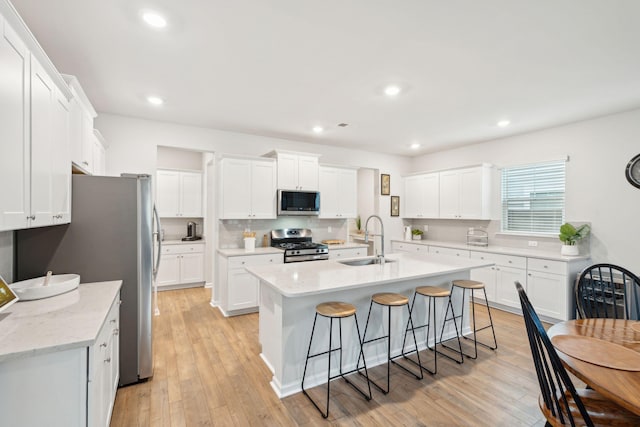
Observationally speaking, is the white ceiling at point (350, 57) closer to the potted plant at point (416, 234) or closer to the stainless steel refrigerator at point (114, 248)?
the stainless steel refrigerator at point (114, 248)

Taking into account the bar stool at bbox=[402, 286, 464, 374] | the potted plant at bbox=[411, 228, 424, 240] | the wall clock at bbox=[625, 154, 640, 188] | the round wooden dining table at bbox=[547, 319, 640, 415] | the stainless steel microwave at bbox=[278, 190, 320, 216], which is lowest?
the bar stool at bbox=[402, 286, 464, 374]

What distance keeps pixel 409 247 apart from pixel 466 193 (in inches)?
57.8

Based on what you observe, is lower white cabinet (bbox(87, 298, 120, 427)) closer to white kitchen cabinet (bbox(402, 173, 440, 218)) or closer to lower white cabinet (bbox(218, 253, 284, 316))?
lower white cabinet (bbox(218, 253, 284, 316))

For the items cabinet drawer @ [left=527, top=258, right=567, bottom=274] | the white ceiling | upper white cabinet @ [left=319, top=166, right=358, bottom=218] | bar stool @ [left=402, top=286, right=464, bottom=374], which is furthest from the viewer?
upper white cabinet @ [left=319, top=166, right=358, bottom=218]

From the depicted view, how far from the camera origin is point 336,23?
6.74 feet

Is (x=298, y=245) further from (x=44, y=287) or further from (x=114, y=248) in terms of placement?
(x=44, y=287)

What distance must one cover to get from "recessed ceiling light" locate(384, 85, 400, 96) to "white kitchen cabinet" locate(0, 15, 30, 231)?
8.99ft

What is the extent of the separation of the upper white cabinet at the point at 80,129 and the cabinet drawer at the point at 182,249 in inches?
107

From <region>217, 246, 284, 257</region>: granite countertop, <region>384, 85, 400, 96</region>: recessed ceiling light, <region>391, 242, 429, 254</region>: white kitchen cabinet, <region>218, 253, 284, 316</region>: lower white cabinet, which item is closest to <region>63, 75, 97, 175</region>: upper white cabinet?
<region>217, 246, 284, 257</region>: granite countertop

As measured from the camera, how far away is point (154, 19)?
2000 millimetres

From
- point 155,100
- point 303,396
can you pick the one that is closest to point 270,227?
point 155,100

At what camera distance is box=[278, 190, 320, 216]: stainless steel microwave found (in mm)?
4719

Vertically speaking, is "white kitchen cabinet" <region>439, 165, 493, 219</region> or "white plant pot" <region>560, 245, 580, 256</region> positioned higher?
"white kitchen cabinet" <region>439, 165, 493, 219</region>

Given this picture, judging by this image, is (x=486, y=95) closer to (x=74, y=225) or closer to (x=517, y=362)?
(x=517, y=362)
